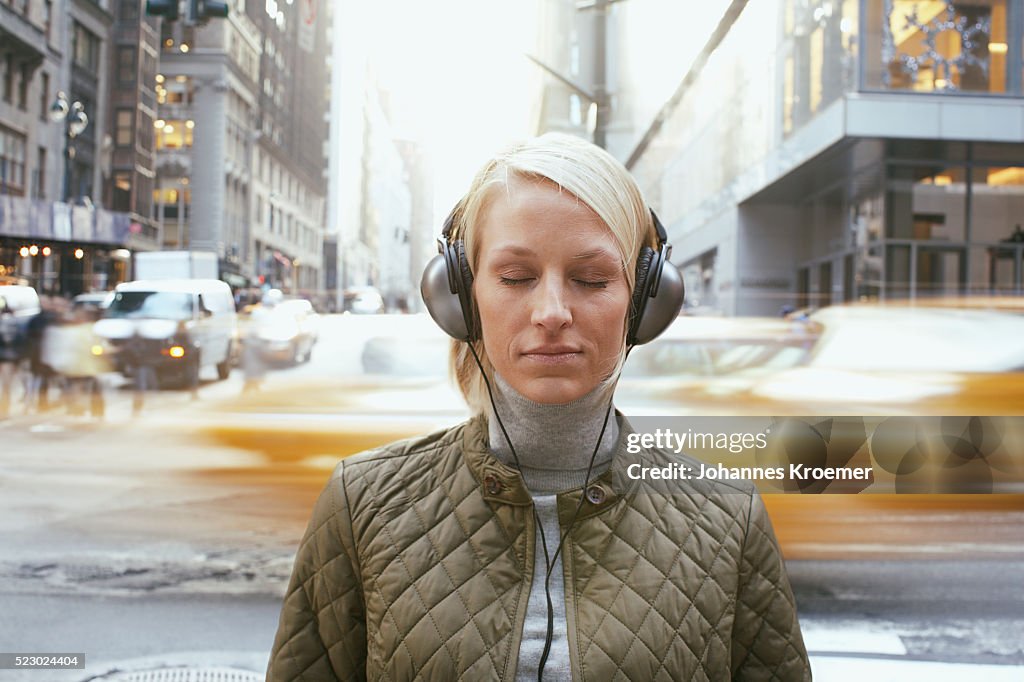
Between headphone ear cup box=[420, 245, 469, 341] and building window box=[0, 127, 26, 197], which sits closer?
headphone ear cup box=[420, 245, 469, 341]

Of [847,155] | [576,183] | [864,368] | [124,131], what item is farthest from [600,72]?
[124,131]

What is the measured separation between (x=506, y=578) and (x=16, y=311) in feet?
5.59

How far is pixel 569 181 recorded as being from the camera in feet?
3.65

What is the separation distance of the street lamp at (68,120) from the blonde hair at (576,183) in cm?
148

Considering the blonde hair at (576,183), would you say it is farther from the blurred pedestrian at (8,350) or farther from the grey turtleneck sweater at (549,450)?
the blurred pedestrian at (8,350)

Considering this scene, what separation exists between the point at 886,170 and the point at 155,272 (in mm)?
1870

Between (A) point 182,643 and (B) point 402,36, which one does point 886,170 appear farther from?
(A) point 182,643

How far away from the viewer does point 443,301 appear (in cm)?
135

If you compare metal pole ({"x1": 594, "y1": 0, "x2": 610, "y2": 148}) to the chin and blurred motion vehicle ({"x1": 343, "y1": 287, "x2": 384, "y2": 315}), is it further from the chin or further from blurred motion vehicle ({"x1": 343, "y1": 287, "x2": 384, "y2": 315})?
the chin

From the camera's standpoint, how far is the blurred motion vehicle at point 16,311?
225 centimetres

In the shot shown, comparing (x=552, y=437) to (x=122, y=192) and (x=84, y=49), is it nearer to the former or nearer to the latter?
(x=122, y=192)

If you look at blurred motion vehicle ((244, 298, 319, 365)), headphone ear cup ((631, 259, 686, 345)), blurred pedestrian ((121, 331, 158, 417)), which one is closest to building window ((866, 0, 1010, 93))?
headphone ear cup ((631, 259, 686, 345))

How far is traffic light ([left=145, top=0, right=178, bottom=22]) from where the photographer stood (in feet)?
7.31

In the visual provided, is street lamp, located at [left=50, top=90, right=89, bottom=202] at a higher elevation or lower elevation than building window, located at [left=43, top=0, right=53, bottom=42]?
lower
